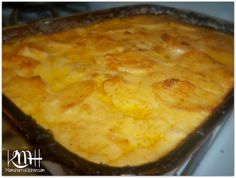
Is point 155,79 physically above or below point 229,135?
above

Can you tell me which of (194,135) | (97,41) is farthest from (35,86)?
(194,135)

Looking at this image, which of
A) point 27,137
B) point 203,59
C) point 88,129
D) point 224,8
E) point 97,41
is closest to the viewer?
point 27,137

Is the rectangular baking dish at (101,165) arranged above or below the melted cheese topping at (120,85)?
above

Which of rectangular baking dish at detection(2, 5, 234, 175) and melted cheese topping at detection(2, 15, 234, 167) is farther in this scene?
melted cheese topping at detection(2, 15, 234, 167)

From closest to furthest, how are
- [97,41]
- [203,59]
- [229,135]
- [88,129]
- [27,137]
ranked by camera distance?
[27,137], [88,129], [229,135], [203,59], [97,41]

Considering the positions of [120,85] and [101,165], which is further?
[120,85]

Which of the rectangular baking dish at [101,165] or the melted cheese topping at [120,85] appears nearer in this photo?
the rectangular baking dish at [101,165]

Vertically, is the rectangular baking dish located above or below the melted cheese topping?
above

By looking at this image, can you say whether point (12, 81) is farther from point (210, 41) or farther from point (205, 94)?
point (210, 41)
